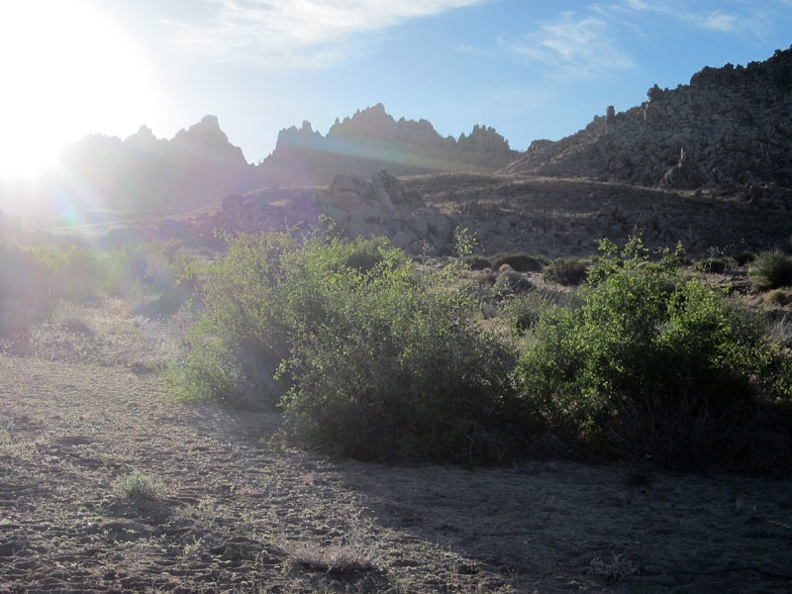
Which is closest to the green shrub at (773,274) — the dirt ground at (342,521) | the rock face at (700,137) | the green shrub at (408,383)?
the green shrub at (408,383)

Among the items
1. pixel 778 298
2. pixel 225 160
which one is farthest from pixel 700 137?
A: pixel 225 160

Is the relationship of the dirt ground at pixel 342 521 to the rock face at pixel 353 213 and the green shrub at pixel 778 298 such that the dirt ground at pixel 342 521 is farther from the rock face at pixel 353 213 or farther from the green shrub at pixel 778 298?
the rock face at pixel 353 213

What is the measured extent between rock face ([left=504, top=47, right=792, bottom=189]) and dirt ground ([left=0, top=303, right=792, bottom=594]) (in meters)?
50.5

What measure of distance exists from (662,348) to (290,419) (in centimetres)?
454

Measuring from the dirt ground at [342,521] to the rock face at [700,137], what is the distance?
1987 inches

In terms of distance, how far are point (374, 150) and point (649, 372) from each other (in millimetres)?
110489

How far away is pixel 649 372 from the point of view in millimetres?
9234

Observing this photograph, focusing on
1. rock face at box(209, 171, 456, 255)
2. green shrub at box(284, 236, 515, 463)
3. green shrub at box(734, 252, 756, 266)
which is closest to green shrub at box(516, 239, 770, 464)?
green shrub at box(284, 236, 515, 463)

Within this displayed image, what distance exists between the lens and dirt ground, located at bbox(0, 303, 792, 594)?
5.41 meters

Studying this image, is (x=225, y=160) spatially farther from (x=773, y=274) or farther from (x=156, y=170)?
(x=773, y=274)

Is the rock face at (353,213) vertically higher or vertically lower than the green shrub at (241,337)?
higher

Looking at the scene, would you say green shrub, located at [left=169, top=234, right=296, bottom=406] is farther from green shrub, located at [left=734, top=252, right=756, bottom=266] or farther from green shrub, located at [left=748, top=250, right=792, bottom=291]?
green shrub, located at [left=734, top=252, right=756, bottom=266]

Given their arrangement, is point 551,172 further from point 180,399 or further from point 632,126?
point 180,399

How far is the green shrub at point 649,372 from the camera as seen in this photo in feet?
28.4
